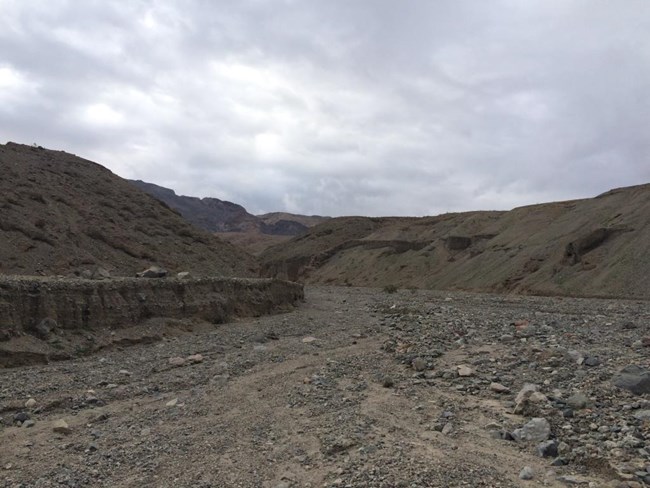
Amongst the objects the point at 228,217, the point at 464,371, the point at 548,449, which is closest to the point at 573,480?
the point at 548,449

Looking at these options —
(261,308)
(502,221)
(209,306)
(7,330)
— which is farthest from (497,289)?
(7,330)

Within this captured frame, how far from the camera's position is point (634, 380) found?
7.99 metres

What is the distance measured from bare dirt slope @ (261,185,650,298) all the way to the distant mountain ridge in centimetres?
9246

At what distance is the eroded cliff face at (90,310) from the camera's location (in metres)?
12.7

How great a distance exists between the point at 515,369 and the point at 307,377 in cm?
410

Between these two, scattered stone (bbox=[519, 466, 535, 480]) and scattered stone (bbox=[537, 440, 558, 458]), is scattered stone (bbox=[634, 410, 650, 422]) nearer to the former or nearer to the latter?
scattered stone (bbox=[537, 440, 558, 458])

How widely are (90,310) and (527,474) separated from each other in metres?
12.5

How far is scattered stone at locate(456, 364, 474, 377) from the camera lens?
999cm

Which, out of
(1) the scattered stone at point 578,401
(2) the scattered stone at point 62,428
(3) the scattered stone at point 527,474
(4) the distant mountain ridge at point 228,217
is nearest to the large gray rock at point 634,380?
(1) the scattered stone at point 578,401

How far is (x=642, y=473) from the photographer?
540cm

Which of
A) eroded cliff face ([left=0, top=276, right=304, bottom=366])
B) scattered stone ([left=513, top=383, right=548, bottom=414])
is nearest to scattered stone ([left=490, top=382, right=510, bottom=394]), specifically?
scattered stone ([left=513, top=383, right=548, bottom=414])

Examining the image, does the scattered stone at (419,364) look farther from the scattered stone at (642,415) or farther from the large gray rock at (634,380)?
the scattered stone at (642,415)

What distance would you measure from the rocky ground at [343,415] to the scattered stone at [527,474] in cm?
3

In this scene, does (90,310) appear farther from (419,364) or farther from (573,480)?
(573,480)
